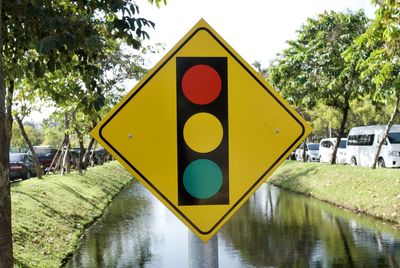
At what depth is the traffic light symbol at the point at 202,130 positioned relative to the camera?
2.27 meters

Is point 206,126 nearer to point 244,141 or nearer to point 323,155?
point 244,141

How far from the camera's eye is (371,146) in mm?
24688

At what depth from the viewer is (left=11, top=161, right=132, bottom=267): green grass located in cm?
995

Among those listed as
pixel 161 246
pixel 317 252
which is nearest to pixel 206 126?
pixel 317 252

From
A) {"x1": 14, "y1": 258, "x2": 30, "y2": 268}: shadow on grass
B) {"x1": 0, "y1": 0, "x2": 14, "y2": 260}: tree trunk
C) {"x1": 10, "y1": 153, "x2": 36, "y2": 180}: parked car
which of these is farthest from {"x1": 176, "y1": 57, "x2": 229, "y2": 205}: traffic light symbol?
{"x1": 10, "y1": 153, "x2": 36, "y2": 180}: parked car

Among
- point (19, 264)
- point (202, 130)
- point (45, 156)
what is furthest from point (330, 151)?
point (202, 130)

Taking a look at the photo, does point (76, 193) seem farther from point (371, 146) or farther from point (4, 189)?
point (4, 189)

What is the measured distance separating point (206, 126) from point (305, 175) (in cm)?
2263

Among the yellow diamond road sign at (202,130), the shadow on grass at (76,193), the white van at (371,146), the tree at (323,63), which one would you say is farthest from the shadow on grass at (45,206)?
the white van at (371,146)

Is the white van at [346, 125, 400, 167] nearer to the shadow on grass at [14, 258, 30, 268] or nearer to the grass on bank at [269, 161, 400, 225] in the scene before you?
the grass on bank at [269, 161, 400, 225]

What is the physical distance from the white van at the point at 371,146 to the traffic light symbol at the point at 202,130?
21323 mm

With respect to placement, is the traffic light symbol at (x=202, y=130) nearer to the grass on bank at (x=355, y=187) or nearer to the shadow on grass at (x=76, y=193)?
the grass on bank at (x=355, y=187)

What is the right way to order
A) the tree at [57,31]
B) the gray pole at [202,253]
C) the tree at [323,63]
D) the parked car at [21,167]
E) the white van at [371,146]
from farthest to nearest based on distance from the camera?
the parked car at [21,167] → the white van at [371,146] → the tree at [323,63] → the tree at [57,31] → the gray pole at [202,253]

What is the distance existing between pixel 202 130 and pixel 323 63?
789 inches
